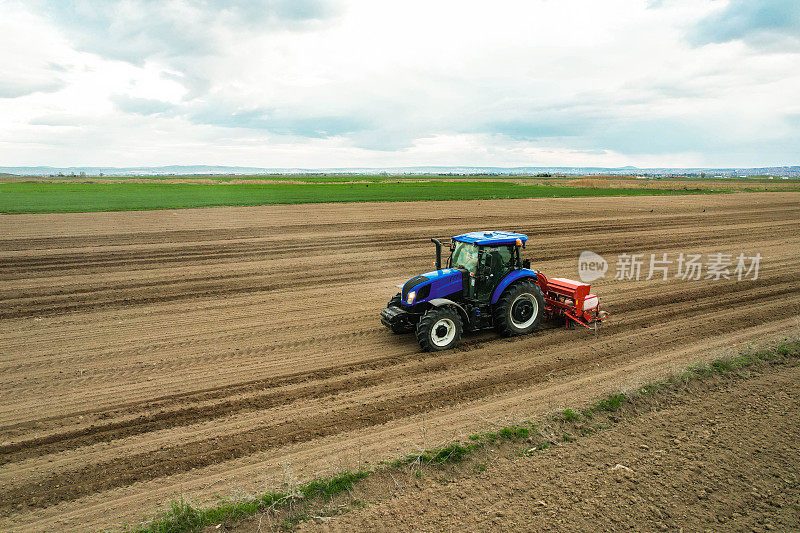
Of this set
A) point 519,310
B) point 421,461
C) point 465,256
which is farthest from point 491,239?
point 421,461

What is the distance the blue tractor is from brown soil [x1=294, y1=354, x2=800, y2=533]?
333 centimetres

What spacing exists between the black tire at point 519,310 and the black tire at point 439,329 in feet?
3.15

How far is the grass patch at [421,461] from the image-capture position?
496 centimetres

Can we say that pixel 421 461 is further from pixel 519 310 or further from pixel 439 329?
pixel 519 310

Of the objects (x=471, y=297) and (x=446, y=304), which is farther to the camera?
(x=471, y=297)

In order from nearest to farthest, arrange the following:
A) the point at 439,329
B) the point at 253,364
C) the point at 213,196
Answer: the point at 253,364, the point at 439,329, the point at 213,196

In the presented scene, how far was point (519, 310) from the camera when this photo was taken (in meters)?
10.1

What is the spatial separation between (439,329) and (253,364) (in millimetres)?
3707

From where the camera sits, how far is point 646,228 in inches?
1080

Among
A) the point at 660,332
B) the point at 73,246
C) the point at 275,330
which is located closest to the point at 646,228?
the point at 660,332

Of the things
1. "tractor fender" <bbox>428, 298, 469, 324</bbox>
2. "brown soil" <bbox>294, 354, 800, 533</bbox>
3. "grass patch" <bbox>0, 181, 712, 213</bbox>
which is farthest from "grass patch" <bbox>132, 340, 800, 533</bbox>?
"grass patch" <bbox>0, 181, 712, 213</bbox>

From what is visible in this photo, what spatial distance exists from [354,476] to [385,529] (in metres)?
0.87

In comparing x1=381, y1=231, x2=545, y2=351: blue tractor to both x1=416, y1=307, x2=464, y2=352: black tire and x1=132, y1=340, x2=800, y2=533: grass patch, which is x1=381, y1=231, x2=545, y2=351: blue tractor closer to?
x1=416, y1=307, x2=464, y2=352: black tire

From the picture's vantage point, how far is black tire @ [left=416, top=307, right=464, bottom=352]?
9094mm
